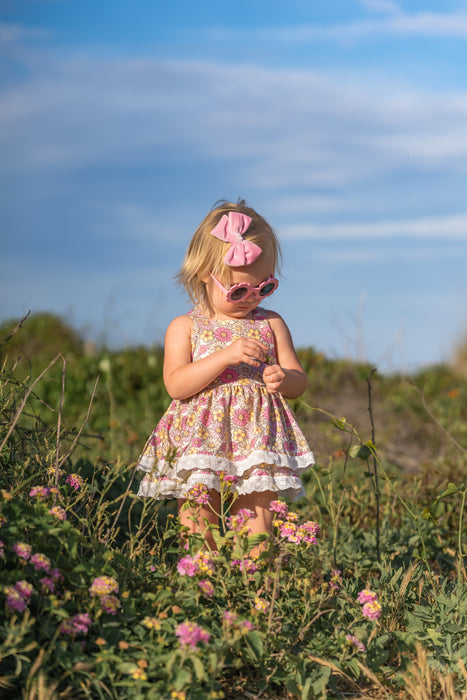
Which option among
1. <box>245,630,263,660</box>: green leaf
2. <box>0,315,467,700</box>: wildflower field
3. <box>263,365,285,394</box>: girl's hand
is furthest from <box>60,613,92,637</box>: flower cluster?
<box>263,365,285,394</box>: girl's hand

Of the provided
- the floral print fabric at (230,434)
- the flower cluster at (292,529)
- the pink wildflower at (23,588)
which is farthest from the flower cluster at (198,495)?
the pink wildflower at (23,588)

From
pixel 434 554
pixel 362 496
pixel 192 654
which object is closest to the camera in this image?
pixel 192 654

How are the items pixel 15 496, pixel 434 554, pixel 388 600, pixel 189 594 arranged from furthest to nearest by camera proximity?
pixel 434 554 < pixel 388 600 < pixel 15 496 < pixel 189 594

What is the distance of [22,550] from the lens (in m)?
2.26

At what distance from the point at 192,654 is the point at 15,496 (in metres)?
1.07

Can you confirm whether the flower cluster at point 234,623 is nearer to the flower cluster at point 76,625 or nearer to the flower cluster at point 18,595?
the flower cluster at point 76,625

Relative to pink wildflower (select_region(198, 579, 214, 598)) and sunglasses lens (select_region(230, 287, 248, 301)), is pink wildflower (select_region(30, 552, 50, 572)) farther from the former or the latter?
sunglasses lens (select_region(230, 287, 248, 301))

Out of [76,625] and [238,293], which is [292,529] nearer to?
[76,625]

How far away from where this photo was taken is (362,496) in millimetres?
4906

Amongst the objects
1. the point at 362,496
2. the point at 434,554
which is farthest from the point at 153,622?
the point at 362,496

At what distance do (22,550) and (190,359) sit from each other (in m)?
1.31

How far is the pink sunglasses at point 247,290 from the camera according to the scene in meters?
3.22

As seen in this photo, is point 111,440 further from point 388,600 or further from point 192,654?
point 192,654

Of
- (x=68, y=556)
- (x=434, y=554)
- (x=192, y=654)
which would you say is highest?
(x=68, y=556)
